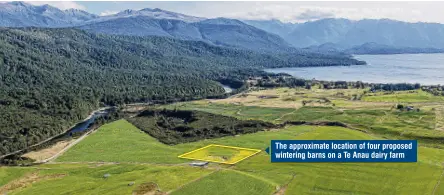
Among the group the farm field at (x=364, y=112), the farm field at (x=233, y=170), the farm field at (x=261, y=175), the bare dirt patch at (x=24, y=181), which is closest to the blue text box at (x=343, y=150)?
the farm field at (x=261, y=175)

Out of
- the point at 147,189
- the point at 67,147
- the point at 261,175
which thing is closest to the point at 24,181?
the point at 147,189

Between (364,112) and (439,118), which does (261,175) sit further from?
(364,112)

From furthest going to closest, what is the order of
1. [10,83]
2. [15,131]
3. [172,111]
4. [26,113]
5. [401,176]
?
[10,83] → [172,111] → [26,113] → [15,131] → [401,176]

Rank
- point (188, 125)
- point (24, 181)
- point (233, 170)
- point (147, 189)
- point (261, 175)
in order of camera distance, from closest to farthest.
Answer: point (147, 189) → point (261, 175) → point (233, 170) → point (24, 181) → point (188, 125)

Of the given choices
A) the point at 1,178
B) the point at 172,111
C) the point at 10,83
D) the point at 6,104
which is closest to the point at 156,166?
the point at 1,178

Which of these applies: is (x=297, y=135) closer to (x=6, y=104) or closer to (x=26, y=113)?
(x=26, y=113)

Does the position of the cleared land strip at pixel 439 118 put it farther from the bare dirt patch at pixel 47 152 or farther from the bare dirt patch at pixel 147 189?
the bare dirt patch at pixel 47 152

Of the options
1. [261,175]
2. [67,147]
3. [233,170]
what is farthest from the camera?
[67,147]
